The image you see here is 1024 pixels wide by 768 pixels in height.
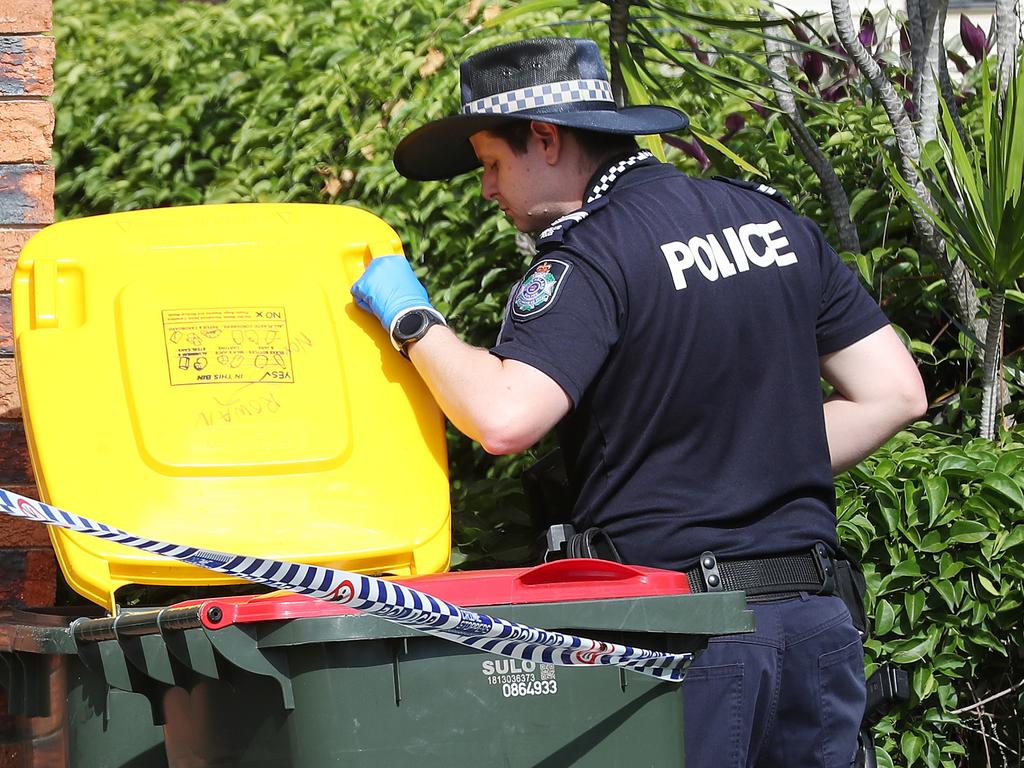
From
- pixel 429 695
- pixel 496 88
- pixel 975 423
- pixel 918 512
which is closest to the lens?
pixel 429 695

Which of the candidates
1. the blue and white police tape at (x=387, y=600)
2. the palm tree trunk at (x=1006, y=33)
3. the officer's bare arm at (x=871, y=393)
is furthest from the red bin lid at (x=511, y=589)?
the palm tree trunk at (x=1006, y=33)

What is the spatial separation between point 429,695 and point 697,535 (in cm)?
55

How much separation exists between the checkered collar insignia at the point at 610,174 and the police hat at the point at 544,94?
52mm

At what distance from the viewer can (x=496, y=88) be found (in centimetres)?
242

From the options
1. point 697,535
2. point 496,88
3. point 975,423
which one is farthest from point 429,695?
point 975,423

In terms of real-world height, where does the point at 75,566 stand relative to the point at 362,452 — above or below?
below

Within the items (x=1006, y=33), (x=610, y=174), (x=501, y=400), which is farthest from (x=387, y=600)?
(x=1006, y=33)

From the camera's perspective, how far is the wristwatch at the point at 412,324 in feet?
7.17

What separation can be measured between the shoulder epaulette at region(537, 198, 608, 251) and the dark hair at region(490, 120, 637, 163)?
0.56 feet

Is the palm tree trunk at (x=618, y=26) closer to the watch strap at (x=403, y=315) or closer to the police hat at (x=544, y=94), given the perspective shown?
the police hat at (x=544, y=94)

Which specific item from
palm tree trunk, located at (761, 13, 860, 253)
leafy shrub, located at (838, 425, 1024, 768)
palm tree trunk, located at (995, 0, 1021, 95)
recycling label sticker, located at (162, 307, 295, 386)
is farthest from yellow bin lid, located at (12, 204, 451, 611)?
palm tree trunk, located at (995, 0, 1021, 95)

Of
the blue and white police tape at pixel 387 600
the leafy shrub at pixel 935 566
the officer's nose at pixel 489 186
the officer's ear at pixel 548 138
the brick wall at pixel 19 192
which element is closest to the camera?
the blue and white police tape at pixel 387 600

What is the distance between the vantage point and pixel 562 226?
2135 millimetres

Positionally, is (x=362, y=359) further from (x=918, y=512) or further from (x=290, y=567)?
(x=918, y=512)
